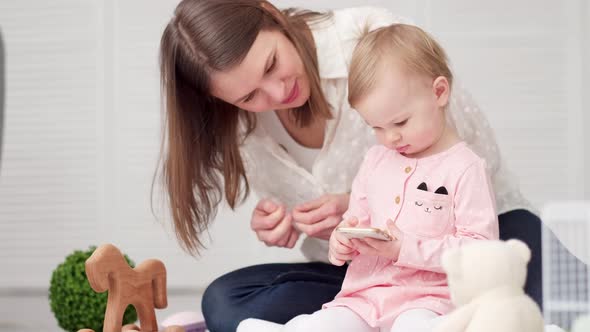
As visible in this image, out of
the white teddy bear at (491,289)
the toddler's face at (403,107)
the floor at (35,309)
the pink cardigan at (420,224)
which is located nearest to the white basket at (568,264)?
the white teddy bear at (491,289)

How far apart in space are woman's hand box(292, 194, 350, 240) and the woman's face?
21cm

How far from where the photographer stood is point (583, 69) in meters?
2.77

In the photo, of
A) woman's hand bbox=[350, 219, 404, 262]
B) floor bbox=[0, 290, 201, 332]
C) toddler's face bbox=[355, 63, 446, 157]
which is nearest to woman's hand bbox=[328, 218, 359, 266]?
woman's hand bbox=[350, 219, 404, 262]

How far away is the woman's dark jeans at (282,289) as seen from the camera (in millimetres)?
1577

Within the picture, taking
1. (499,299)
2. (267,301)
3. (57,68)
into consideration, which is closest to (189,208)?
(267,301)

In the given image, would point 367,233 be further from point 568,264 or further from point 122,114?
point 122,114

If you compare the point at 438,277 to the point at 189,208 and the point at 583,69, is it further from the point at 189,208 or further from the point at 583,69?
the point at 583,69

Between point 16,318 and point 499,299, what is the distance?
2163 mm

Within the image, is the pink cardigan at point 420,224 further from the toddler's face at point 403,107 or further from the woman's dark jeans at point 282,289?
the woman's dark jeans at point 282,289

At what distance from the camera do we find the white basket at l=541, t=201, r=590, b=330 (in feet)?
3.27

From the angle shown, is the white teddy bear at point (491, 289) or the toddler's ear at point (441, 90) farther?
the toddler's ear at point (441, 90)

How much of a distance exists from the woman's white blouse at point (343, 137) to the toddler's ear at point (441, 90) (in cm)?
23

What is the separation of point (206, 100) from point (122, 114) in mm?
1365

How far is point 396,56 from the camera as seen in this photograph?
130cm
